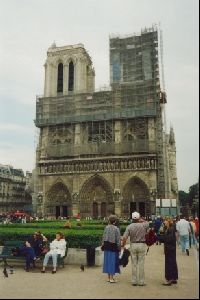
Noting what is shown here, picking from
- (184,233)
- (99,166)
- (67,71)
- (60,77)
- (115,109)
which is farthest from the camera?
(60,77)

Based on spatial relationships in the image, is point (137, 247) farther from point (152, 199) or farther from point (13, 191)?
point (13, 191)

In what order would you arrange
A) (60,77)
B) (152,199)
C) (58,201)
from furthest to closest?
(60,77) → (58,201) → (152,199)

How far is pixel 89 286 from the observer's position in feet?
26.0

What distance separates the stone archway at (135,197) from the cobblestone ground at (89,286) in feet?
107

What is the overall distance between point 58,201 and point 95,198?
5.31m

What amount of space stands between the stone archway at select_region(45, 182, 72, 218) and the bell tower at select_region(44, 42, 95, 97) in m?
14.1

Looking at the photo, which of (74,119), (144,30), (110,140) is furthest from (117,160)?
(144,30)

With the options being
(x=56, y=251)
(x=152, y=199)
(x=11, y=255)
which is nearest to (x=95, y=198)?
(x=152, y=199)

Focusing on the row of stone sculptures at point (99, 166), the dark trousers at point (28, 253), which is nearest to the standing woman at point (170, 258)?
the dark trousers at point (28, 253)

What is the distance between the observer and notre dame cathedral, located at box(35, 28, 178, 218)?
4341 centimetres

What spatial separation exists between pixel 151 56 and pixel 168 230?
142ft

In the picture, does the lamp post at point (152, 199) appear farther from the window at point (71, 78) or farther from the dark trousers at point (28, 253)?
the dark trousers at point (28, 253)

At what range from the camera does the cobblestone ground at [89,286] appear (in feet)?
23.0

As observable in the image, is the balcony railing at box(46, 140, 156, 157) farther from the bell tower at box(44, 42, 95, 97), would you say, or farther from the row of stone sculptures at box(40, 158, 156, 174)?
the bell tower at box(44, 42, 95, 97)
